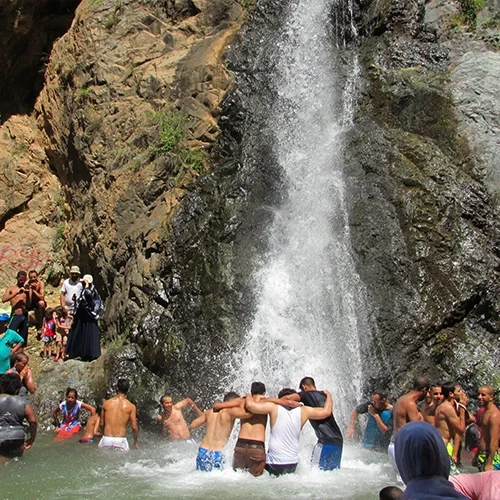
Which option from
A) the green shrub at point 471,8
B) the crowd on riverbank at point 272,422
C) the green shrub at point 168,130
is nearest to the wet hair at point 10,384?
the crowd on riverbank at point 272,422

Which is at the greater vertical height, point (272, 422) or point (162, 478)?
point (272, 422)

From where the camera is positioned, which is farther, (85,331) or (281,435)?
(85,331)

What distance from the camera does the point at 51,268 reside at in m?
17.0

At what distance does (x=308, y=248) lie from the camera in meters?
12.7

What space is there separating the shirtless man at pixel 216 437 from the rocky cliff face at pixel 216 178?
2873 mm

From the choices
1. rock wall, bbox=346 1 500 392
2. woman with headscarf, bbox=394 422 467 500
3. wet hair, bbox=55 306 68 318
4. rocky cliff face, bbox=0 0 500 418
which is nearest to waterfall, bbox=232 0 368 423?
rocky cliff face, bbox=0 0 500 418

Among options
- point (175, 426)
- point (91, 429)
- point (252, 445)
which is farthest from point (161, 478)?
point (91, 429)

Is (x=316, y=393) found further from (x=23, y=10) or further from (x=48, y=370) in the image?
(x=23, y=10)

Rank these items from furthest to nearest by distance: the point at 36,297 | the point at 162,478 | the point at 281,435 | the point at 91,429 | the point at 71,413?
the point at 36,297
the point at 71,413
the point at 91,429
the point at 162,478
the point at 281,435

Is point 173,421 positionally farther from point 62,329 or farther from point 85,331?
point 62,329

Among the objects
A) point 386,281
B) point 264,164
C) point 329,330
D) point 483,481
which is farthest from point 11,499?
point 264,164

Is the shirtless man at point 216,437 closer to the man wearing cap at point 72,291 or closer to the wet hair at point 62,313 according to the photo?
the man wearing cap at point 72,291

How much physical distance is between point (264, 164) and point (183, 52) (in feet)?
14.5

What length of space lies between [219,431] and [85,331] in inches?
221
